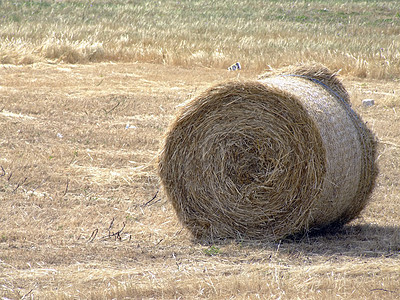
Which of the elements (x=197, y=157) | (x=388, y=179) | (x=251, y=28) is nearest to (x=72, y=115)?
(x=197, y=157)

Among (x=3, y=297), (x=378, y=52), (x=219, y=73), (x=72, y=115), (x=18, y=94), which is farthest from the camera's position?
(x=378, y=52)

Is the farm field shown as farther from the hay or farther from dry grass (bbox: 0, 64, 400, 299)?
the hay

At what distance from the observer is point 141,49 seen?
567 inches

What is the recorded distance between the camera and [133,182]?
636cm

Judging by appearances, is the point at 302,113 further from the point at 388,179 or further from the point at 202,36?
the point at 202,36

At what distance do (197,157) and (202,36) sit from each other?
1206cm

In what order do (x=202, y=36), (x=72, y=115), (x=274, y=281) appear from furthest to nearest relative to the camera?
(x=202, y=36) → (x=72, y=115) → (x=274, y=281)

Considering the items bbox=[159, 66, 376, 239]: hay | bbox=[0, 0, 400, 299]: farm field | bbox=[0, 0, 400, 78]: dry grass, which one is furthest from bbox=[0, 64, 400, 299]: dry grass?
bbox=[0, 0, 400, 78]: dry grass

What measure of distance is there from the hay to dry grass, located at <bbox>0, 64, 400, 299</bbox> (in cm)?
26

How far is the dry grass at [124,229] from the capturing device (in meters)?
3.74

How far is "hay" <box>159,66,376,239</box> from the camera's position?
471 cm

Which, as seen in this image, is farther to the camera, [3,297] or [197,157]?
[197,157]

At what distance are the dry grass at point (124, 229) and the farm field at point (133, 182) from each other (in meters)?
0.02

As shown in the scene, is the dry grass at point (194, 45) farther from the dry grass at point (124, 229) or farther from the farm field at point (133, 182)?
the dry grass at point (124, 229)
